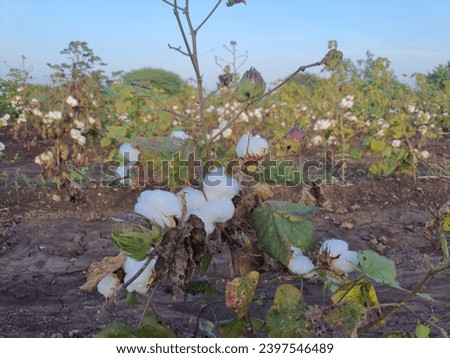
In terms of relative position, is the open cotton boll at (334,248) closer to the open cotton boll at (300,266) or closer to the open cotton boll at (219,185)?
the open cotton boll at (300,266)

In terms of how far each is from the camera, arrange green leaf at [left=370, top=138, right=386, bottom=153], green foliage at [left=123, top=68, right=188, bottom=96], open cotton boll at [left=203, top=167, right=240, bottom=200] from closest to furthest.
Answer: open cotton boll at [left=203, top=167, right=240, bottom=200]
green leaf at [left=370, top=138, right=386, bottom=153]
green foliage at [left=123, top=68, right=188, bottom=96]

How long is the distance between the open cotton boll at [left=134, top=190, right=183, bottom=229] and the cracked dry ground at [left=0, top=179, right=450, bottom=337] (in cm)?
16

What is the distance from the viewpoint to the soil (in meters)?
2.73

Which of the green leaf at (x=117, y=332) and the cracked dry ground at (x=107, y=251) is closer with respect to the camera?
the green leaf at (x=117, y=332)

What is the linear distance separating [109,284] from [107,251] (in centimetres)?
275

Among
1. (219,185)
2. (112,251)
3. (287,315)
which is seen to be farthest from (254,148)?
(112,251)

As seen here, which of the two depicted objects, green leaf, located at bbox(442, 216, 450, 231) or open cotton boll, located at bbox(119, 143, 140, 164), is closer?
open cotton boll, located at bbox(119, 143, 140, 164)

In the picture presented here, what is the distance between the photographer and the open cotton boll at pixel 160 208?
101 cm

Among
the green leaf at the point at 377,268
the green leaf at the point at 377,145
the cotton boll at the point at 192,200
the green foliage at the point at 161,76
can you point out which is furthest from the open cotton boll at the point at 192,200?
the green foliage at the point at 161,76

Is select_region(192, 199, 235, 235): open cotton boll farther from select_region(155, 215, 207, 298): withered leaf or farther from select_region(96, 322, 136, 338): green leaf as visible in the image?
select_region(96, 322, 136, 338): green leaf

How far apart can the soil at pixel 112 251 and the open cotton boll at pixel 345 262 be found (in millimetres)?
131

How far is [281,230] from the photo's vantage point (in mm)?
1108

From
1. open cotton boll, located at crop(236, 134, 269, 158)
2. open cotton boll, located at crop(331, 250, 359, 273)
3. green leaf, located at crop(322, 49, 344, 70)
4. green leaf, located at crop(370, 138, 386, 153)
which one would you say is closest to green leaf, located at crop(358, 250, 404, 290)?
open cotton boll, located at crop(331, 250, 359, 273)

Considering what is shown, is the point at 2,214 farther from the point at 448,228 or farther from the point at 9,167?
the point at 448,228
